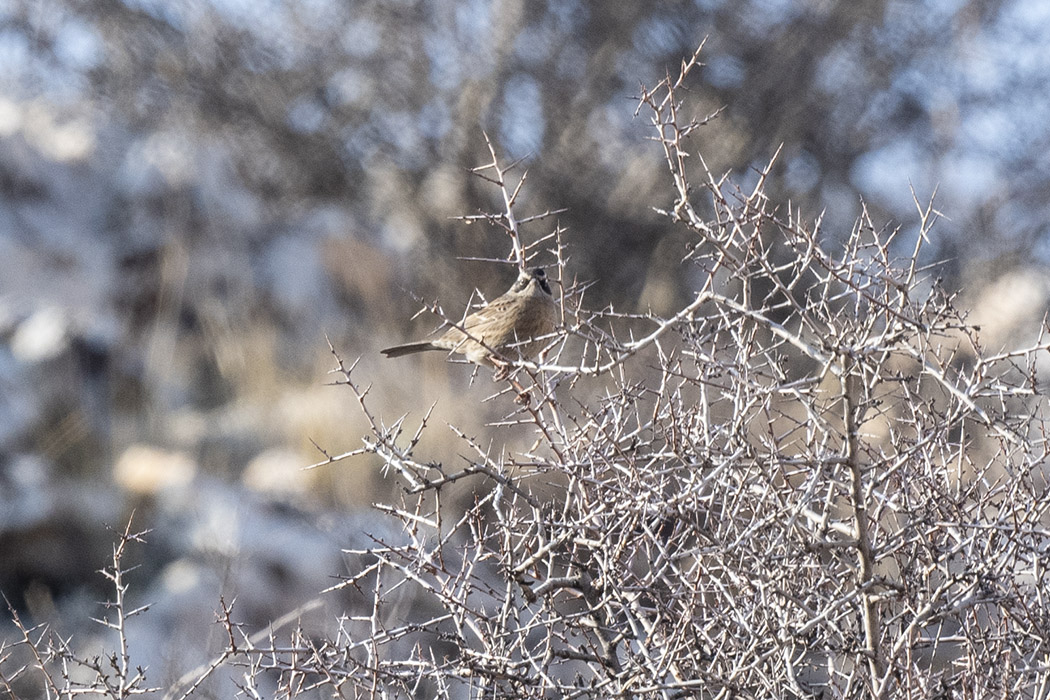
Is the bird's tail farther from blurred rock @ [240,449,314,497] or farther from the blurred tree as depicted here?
the blurred tree

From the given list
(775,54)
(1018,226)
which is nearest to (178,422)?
(775,54)

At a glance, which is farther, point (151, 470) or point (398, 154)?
point (398, 154)

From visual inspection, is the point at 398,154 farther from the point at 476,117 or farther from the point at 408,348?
the point at 408,348

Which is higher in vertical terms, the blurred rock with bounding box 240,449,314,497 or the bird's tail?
the bird's tail

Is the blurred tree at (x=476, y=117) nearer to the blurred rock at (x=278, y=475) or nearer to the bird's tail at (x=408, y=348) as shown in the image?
the blurred rock at (x=278, y=475)

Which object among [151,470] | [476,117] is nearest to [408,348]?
[151,470]

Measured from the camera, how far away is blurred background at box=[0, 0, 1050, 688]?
9.53 m

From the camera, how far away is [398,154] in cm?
1173

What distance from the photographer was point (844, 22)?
1165 cm

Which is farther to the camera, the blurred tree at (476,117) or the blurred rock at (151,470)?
the blurred tree at (476,117)

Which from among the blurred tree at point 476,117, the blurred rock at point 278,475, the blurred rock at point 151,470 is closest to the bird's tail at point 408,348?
the blurred rock at point 278,475

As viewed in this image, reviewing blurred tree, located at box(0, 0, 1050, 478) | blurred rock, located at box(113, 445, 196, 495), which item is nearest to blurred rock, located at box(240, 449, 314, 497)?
blurred rock, located at box(113, 445, 196, 495)

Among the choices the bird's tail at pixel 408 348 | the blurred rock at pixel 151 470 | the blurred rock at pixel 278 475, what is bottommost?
the blurred rock at pixel 151 470

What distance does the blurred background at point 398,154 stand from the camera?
9.53 m
